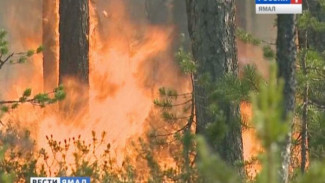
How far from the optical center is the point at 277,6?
6211 mm

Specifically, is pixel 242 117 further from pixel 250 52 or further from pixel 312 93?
pixel 250 52

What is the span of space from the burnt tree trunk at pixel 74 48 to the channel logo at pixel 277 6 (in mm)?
10715

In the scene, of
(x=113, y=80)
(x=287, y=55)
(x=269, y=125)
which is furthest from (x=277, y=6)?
(x=113, y=80)

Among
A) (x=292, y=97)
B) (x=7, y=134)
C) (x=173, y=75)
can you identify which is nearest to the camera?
(x=292, y=97)

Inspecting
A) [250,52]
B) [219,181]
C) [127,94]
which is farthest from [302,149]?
[250,52]

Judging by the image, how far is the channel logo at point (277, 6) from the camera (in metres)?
6.11

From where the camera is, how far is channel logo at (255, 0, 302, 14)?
611 cm

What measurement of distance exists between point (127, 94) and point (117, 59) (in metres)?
0.93

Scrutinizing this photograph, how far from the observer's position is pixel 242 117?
9875mm

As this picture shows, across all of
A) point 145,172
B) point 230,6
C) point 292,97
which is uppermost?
point 230,6

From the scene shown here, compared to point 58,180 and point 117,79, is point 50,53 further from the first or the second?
point 58,180

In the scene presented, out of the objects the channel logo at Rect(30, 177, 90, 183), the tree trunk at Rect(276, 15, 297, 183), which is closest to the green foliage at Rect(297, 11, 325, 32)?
the tree trunk at Rect(276, 15, 297, 183)

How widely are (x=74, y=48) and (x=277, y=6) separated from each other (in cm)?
1114

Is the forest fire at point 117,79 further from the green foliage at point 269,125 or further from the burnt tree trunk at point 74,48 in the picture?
the green foliage at point 269,125
